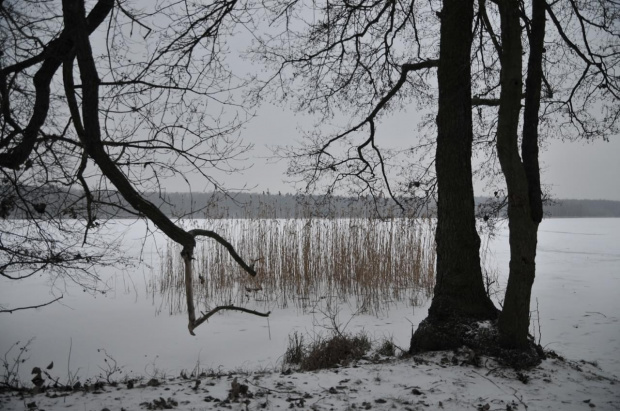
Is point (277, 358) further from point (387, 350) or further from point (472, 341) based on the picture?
point (472, 341)

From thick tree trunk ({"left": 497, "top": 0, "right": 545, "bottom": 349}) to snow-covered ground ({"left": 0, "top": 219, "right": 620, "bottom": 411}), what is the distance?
322mm

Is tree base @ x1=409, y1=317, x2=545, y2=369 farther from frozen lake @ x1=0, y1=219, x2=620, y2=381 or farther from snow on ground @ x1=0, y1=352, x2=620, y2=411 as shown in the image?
frozen lake @ x1=0, y1=219, x2=620, y2=381

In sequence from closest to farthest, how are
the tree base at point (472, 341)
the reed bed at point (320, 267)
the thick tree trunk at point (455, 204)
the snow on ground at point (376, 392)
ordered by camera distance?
the snow on ground at point (376, 392)
the tree base at point (472, 341)
the thick tree trunk at point (455, 204)
the reed bed at point (320, 267)

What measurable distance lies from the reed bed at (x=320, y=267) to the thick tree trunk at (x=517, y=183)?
9.88ft

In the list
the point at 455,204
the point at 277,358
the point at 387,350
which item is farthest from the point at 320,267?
the point at 455,204

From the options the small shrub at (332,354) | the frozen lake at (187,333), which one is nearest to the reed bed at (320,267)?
the frozen lake at (187,333)

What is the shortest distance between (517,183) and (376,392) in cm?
160

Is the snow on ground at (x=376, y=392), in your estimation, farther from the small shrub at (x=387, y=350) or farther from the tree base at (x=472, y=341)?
the small shrub at (x=387, y=350)

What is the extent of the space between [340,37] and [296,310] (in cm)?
328

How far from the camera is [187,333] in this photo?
16.3 feet

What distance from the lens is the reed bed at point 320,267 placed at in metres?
6.17

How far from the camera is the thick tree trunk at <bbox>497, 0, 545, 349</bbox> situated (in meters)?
2.97

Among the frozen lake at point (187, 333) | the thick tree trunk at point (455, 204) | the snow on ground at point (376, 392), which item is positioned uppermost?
the thick tree trunk at point (455, 204)

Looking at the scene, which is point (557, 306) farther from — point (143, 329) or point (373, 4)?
point (143, 329)
